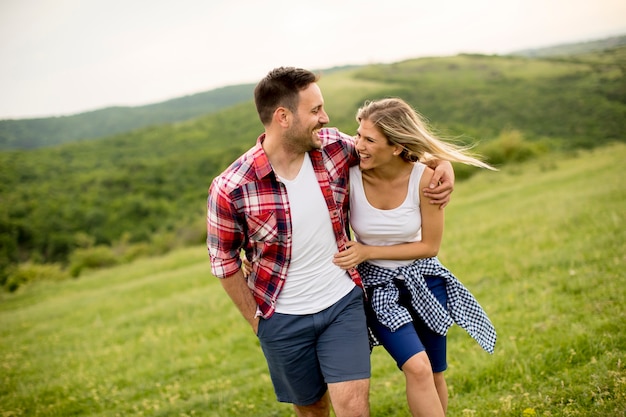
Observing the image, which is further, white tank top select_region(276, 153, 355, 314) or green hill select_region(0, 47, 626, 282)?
green hill select_region(0, 47, 626, 282)

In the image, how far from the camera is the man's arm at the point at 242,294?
3.53 metres

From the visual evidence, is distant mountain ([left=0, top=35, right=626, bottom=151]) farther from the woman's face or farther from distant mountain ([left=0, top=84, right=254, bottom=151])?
the woman's face

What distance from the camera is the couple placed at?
3.40 metres

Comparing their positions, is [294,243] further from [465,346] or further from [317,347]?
[465,346]

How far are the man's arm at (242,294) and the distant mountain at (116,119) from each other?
1478 inches

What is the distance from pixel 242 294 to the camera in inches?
140

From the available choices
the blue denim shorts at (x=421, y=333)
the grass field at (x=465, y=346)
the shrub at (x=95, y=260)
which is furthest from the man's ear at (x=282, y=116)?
the shrub at (x=95, y=260)

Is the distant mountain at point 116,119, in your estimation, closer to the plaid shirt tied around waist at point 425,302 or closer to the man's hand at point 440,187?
the plaid shirt tied around waist at point 425,302

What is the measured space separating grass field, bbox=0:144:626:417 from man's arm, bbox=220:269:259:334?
191 centimetres

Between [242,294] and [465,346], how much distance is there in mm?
3287

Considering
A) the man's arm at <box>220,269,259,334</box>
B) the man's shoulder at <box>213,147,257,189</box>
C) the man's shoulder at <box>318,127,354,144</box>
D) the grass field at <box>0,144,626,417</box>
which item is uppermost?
the man's shoulder at <box>318,127,354,144</box>

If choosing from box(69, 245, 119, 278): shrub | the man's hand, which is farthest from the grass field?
box(69, 245, 119, 278): shrub

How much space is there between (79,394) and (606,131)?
49752 millimetres

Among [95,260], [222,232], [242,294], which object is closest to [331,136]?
[222,232]
